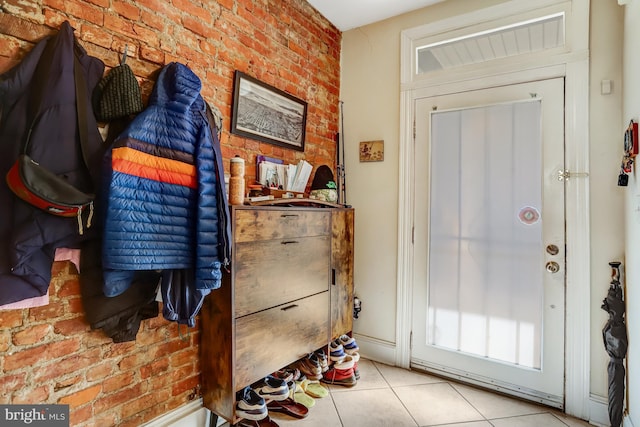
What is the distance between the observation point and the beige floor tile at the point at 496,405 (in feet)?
6.53

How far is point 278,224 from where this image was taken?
5.97 feet

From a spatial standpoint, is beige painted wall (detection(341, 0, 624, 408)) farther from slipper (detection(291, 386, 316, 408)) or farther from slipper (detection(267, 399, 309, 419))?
slipper (detection(267, 399, 309, 419))

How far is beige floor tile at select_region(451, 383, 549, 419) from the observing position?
1.99 m

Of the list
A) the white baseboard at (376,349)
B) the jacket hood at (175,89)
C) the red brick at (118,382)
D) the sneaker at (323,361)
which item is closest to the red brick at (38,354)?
the red brick at (118,382)

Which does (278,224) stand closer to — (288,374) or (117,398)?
(288,374)

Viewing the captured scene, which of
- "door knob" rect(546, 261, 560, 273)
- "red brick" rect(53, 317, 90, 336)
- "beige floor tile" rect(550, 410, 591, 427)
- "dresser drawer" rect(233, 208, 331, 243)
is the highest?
"dresser drawer" rect(233, 208, 331, 243)

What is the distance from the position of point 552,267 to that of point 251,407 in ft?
6.36

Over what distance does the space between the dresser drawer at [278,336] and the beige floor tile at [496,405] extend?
1012 millimetres

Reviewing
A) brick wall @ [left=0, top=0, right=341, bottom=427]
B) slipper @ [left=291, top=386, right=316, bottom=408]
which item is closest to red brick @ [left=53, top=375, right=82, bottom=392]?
brick wall @ [left=0, top=0, right=341, bottom=427]

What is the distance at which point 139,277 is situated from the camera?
142 cm

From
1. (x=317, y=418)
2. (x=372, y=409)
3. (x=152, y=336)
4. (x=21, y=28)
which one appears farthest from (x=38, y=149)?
(x=372, y=409)

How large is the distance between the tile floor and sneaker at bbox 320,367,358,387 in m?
0.04

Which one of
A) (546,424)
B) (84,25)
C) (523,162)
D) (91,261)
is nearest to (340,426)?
(546,424)

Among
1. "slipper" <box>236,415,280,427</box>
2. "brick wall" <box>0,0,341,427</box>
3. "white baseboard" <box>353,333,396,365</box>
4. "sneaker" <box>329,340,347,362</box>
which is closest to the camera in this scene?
"brick wall" <box>0,0,341,427</box>
